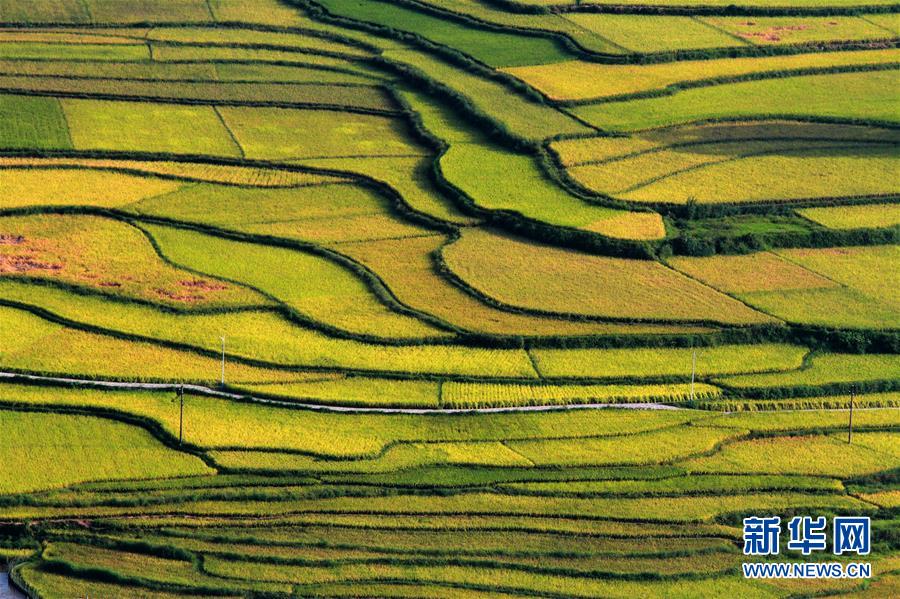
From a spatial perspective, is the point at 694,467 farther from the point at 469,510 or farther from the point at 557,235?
the point at 557,235

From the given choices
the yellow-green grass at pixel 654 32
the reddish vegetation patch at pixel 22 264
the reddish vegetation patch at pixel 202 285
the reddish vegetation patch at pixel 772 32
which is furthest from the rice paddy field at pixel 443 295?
the reddish vegetation patch at pixel 202 285

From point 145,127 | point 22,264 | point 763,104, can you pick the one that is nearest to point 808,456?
point 22,264

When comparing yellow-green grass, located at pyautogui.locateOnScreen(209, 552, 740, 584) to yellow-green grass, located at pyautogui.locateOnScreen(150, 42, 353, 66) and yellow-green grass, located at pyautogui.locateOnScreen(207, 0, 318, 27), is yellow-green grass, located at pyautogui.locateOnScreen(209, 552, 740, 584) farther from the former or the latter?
yellow-green grass, located at pyautogui.locateOnScreen(207, 0, 318, 27)

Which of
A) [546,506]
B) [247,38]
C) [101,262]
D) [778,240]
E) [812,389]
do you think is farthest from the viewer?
[247,38]

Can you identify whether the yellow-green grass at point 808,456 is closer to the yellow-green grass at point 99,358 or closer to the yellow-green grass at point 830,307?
the yellow-green grass at point 830,307

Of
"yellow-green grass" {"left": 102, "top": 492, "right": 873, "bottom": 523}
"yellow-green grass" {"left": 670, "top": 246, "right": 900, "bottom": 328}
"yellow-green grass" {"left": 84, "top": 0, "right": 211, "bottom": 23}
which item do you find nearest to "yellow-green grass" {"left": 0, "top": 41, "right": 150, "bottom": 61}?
"yellow-green grass" {"left": 84, "top": 0, "right": 211, "bottom": 23}

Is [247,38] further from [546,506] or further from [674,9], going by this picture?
[546,506]
